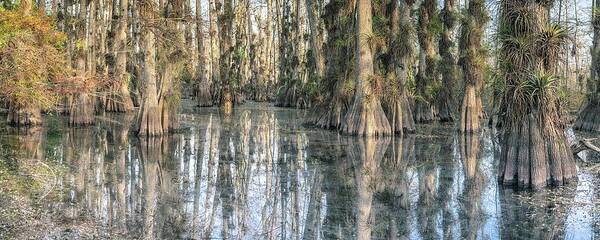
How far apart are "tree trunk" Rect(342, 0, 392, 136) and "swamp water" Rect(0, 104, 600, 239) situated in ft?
6.44

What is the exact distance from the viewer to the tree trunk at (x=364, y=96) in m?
17.5

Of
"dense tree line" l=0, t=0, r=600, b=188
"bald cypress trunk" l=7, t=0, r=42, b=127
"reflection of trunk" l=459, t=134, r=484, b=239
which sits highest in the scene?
"dense tree line" l=0, t=0, r=600, b=188

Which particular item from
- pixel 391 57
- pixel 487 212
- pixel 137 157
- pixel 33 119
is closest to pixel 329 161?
pixel 137 157

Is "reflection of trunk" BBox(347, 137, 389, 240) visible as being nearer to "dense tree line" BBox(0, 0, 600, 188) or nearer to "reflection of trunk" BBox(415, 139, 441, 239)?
"reflection of trunk" BBox(415, 139, 441, 239)

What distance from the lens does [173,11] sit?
18.9m

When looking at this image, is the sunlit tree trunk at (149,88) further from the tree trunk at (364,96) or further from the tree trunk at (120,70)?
the tree trunk at (120,70)

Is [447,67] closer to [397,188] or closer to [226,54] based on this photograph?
[397,188]

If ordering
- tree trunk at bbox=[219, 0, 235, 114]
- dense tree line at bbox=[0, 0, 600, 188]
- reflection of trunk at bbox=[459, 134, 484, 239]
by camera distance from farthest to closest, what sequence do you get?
tree trunk at bbox=[219, 0, 235, 114] < dense tree line at bbox=[0, 0, 600, 188] < reflection of trunk at bbox=[459, 134, 484, 239]

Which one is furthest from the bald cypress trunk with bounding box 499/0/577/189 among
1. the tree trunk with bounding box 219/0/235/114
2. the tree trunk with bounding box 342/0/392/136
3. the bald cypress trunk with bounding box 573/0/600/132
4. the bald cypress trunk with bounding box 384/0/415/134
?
the tree trunk with bounding box 219/0/235/114

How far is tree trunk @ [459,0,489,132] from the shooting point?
19625mm

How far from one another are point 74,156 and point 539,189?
8.93m

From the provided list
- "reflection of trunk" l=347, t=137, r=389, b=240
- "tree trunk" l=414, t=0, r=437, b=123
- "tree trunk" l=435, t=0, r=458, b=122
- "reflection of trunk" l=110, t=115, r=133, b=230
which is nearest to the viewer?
"reflection of trunk" l=347, t=137, r=389, b=240

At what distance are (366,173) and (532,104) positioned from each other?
3.06 m

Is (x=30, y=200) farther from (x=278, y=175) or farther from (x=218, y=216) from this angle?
(x=278, y=175)
